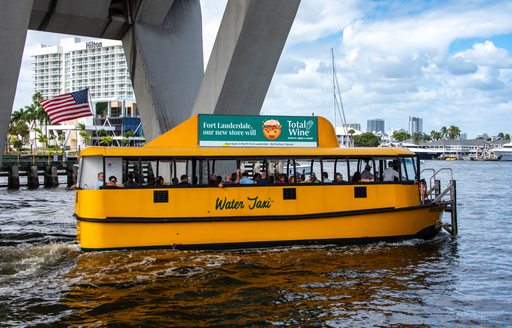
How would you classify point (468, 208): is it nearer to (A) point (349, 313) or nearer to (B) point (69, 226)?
(B) point (69, 226)

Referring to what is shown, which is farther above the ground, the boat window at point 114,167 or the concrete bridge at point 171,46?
the concrete bridge at point 171,46

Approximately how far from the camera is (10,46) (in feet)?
52.7

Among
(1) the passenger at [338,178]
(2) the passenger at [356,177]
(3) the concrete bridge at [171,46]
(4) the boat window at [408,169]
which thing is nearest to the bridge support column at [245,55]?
(3) the concrete bridge at [171,46]

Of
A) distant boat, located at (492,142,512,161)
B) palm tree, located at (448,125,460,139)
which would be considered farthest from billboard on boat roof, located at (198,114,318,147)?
palm tree, located at (448,125,460,139)

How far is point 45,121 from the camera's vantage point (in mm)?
115125

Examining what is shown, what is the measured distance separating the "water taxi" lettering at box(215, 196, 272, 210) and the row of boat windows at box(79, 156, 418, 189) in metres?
0.55

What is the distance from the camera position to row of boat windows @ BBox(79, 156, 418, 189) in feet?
46.1

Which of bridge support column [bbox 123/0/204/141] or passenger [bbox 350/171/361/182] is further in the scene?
bridge support column [bbox 123/0/204/141]

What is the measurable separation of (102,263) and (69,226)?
25.6 feet

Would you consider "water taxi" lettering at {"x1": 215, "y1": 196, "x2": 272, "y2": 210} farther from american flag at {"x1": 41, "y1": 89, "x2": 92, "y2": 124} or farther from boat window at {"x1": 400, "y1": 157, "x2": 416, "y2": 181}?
american flag at {"x1": 41, "y1": 89, "x2": 92, "y2": 124}

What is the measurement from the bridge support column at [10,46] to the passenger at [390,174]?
10.5 meters

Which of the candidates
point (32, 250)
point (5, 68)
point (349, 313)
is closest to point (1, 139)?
point (5, 68)

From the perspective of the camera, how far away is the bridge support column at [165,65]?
76.9 ft

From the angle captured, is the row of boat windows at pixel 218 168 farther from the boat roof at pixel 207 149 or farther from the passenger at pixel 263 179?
the boat roof at pixel 207 149
